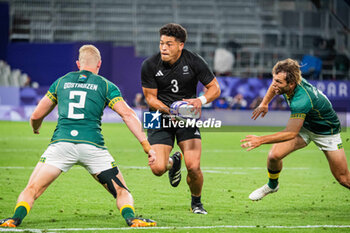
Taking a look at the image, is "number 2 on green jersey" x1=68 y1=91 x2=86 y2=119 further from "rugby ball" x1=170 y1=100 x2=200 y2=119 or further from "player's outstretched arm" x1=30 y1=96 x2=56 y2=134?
"rugby ball" x1=170 y1=100 x2=200 y2=119

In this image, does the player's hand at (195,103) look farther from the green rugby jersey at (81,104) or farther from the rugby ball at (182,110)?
A: the green rugby jersey at (81,104)

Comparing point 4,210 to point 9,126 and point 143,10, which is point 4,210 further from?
point 143,10

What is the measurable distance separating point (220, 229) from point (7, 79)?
85.0ft

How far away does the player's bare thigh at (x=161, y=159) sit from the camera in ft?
27.6

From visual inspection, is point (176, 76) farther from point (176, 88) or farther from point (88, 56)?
point (88, 56)

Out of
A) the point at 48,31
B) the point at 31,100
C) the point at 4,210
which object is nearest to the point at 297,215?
the point at 4,210

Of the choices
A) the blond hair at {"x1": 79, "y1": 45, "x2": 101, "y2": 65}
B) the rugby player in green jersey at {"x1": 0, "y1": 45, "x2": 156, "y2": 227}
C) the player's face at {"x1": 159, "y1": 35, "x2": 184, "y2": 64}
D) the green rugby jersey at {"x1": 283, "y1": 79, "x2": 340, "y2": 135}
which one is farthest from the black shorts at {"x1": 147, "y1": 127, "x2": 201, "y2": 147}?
the blond hair at {"x1": 79, "y1": 45, "x2": 101, "y2": 65}

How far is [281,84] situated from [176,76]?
1.46 metres

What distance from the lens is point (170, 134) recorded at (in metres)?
8.79

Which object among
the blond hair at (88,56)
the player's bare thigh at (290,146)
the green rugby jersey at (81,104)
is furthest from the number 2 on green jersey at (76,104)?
the player's bare thigh at (290,146)

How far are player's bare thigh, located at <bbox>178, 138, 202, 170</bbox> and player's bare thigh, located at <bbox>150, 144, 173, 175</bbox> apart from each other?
25 cm

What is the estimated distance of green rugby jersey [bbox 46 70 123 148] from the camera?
7.05 m

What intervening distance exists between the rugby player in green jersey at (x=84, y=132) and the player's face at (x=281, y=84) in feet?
7.35

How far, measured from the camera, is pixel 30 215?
8.06 meters
